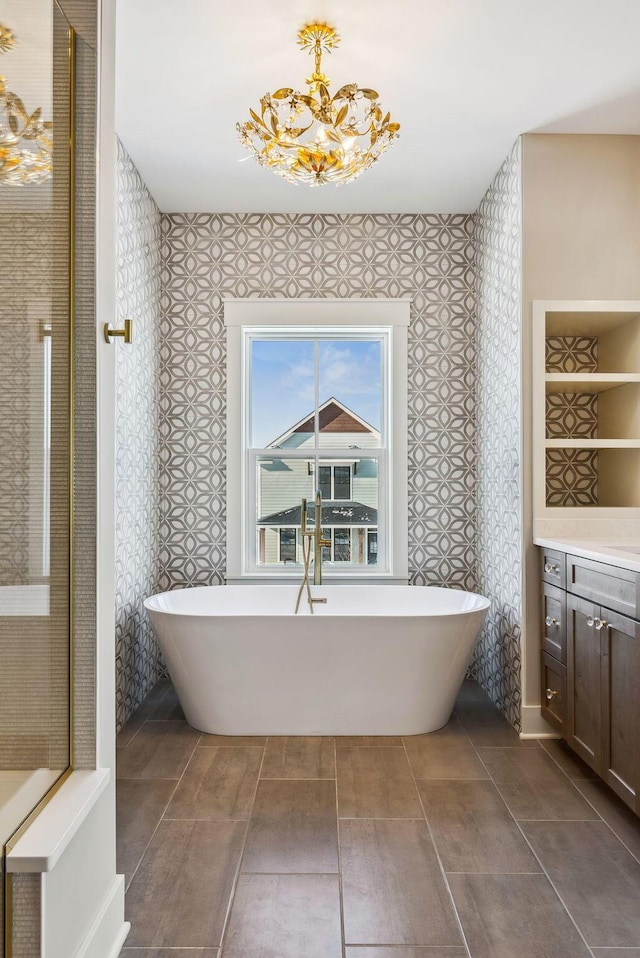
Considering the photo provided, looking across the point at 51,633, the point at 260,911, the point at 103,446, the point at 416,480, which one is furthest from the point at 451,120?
the point at 260,911

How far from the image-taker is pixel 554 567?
9.77ft

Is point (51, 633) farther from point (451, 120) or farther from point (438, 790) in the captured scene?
point (451, 120)

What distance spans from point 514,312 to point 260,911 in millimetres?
2715

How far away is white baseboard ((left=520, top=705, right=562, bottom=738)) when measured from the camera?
313 cm

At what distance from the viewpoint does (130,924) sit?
1798 millimetres

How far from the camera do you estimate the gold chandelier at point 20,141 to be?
1.22m

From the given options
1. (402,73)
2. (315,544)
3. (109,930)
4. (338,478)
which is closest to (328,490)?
(338,478)

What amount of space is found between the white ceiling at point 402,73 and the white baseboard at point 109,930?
275cm

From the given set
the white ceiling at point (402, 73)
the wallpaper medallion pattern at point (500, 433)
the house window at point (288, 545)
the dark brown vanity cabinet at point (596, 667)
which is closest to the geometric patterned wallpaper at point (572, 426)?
the wallpaper medallion pattern at point (500, 433)

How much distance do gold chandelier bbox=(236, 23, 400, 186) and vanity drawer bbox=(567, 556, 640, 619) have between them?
1773 mm

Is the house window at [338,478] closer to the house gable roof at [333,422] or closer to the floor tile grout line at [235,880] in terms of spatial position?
the house gable roof at [333,422]

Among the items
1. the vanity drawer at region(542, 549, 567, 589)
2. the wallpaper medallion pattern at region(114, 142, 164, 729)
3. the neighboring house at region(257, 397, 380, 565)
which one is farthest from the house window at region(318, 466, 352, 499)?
the vanity drawer at region(542, 549, 567, 589)

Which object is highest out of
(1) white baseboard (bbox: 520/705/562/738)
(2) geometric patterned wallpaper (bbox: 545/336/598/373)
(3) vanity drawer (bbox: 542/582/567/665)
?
(2) geometric patterned wallpaper (bbox: 545/336/598/373)

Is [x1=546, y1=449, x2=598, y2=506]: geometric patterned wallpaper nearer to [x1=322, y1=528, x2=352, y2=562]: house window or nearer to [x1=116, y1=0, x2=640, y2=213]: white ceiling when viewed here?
[x1=322, y1=528, x2=352, y2=562]: house window
